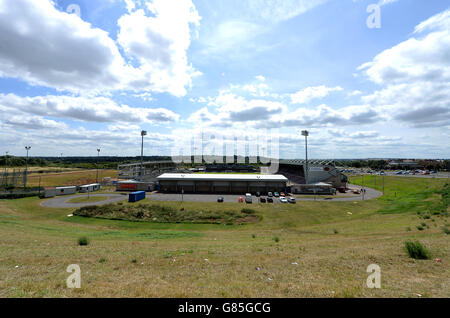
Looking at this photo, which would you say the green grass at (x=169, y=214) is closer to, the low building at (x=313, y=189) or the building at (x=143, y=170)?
the low building at (x=313, y=189)

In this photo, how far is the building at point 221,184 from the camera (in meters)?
60.8

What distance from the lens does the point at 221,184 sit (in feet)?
203

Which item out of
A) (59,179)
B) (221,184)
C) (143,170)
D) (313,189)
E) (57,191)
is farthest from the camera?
(143,170)

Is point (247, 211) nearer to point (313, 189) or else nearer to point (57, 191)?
point (313, 189)

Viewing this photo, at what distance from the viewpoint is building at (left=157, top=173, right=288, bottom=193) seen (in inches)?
2395

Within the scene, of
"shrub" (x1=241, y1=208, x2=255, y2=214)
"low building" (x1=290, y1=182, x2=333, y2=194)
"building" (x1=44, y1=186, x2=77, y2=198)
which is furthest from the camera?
"low building" (x1=290, y1=182, x2=333, y2=194)

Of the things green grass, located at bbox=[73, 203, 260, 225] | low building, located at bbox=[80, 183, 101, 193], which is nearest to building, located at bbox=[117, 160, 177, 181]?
low building, located at bbox=[80, 183, 101, 193]

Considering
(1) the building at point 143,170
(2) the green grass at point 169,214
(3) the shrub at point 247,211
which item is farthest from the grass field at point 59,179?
(3) the shrub at point 247,211

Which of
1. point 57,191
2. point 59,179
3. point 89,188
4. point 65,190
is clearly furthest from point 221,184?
point 59,179

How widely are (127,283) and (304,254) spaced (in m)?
10.2

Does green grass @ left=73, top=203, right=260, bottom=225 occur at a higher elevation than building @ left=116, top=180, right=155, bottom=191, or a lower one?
lower

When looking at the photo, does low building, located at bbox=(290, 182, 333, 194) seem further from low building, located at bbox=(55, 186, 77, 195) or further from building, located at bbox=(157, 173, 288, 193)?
low building, located at bbox=(55, 186, 77, 195)

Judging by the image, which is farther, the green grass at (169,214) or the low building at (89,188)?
the low building at (89,188)

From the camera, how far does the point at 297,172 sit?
99.7 metres
